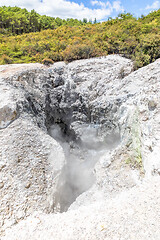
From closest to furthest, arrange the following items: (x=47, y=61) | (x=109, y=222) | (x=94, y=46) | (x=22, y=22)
→ 1. (x=109, y=222)
2. (x=47, y=61)
3. (x=94, y=46)
4. (x=22, y=22)

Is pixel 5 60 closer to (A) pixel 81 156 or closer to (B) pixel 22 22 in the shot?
(A) pixel 81 156

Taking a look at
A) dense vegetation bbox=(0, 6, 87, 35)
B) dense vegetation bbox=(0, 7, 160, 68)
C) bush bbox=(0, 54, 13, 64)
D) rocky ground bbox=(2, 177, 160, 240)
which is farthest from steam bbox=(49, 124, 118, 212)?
dense vegetation bbox=(0, 6, 87, 35)

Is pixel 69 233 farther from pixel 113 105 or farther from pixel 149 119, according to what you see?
pixel 113 105

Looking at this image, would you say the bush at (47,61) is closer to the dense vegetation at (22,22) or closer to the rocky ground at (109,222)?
the rocky ground at (109,222)

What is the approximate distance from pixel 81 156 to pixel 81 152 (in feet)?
1.39

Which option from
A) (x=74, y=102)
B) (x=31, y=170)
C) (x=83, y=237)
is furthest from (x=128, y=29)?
(x=83, y=237)

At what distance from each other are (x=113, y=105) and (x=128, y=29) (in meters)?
15.1

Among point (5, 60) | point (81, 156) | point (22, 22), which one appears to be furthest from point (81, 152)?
point (22, 22)

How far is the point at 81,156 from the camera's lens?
47.3 feet

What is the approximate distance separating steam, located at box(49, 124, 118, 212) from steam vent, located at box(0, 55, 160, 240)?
3.3 inches

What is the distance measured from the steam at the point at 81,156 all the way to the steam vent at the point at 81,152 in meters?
0.08

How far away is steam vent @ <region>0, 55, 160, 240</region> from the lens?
16.7ft

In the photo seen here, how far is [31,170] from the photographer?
7953 mm

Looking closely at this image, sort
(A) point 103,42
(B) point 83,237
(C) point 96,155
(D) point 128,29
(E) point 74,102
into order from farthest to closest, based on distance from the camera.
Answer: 1. (D) point 128,29
2. (A) point 103,42
3. (E) point 74,102
4. (C) point 96,155
5. (B) point 83,237
